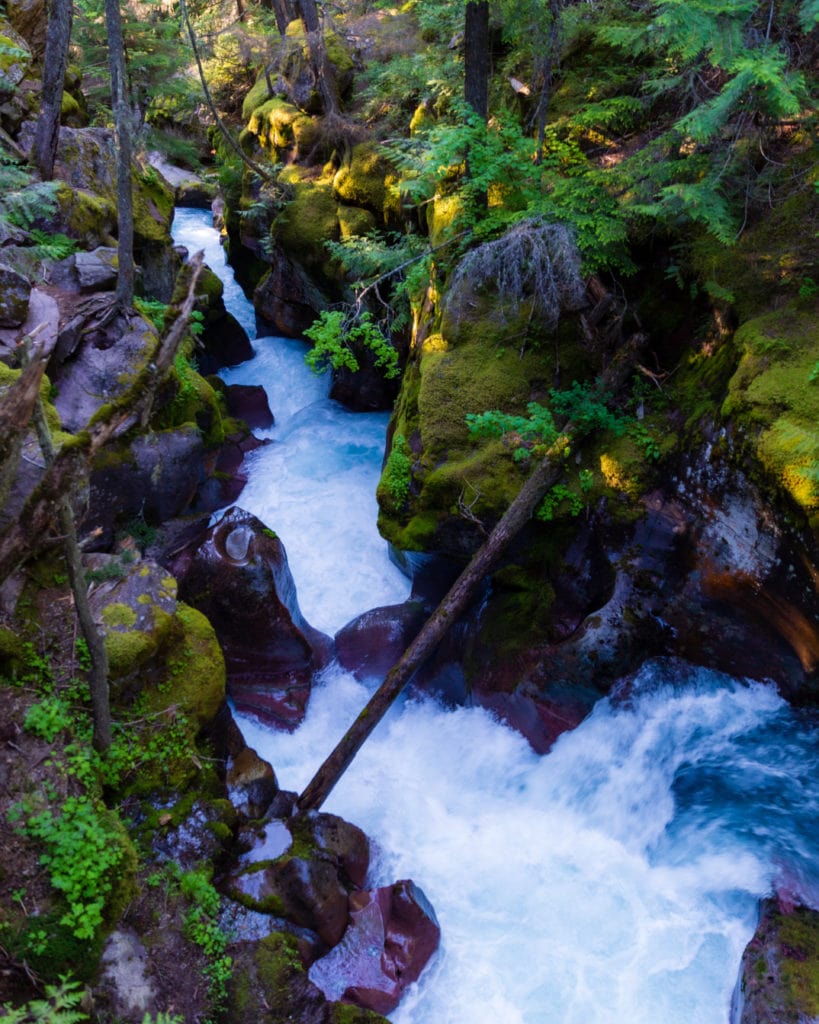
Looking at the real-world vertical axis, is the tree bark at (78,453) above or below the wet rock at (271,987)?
above

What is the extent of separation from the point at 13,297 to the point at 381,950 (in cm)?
964

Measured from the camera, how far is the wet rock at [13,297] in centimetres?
887

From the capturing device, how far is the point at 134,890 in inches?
210

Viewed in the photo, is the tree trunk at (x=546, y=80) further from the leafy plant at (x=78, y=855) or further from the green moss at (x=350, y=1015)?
the green moss at (x=350, y=1015)

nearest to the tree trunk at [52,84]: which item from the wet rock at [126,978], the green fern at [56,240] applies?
the green fern at [56,240]

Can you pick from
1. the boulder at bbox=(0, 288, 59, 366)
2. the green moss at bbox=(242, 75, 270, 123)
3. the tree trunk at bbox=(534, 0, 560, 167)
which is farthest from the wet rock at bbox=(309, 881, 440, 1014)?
the green moss at bbox=(242, 75, 270, 123)

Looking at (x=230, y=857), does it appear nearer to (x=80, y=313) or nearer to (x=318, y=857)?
(x=318, y=857)

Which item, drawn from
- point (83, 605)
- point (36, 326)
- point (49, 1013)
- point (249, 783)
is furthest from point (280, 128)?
point (49, 1013)

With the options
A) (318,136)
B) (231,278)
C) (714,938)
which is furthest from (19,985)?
(231,278)

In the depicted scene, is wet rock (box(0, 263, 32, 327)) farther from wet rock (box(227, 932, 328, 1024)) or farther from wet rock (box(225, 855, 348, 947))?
wet rock (box(227, 932, 328, 1024))

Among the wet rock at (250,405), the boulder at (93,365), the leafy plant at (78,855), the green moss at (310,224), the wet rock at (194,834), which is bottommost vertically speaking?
the wet rock at (250,405)

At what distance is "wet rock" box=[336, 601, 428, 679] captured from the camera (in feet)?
32.0

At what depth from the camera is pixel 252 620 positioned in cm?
934

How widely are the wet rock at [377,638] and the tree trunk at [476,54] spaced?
764cm
